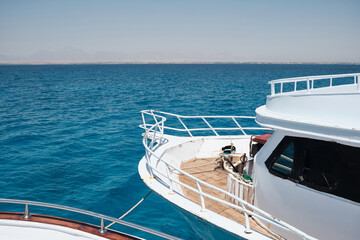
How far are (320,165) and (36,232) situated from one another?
4691 mm

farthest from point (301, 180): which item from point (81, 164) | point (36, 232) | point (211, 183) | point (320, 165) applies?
point (81, 164)

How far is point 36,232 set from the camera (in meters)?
4.43

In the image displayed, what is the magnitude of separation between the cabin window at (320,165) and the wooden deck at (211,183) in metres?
1.42

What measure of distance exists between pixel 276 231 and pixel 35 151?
49.4 feet

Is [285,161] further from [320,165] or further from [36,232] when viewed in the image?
[36,232]

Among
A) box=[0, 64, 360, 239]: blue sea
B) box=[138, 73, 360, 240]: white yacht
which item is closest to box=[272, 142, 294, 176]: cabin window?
box=[138, 73, 360, 240]: white yacht

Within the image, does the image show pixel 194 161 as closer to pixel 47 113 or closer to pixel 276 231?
pixel 276 231

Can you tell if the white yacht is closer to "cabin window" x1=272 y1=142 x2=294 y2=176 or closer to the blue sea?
"cabin window" x1=272 y1=142 x2=294 y2=176

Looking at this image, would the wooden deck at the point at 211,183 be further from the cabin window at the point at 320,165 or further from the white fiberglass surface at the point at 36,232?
the white fiberglass surface at the point at 36,232

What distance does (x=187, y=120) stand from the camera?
1028 inches

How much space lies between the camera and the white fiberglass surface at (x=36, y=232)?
170 inches

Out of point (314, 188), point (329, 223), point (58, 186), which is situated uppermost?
point (314, 188)

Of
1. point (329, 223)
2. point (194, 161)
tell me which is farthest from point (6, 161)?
point (329, 223)

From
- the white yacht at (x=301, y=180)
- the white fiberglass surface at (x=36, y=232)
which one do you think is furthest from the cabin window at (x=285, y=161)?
the white fiberglass surface at (x=36, y=232)
